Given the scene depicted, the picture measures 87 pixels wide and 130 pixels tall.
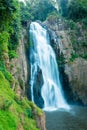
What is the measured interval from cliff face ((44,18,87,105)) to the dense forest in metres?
→ 0.15

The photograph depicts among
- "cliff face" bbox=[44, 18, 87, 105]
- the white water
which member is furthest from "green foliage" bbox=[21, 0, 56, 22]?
the white water

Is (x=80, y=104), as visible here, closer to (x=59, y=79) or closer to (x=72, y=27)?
(x=59, y=79)

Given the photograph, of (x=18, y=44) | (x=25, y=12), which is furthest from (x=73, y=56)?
(x=25, y=12)

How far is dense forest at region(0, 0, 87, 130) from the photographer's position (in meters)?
12.3

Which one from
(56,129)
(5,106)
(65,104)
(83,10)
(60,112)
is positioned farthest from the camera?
(83,10)

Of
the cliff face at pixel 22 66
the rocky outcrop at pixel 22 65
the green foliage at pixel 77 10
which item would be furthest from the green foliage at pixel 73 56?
the green foliage at pixel 77 10

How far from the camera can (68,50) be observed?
122 ft

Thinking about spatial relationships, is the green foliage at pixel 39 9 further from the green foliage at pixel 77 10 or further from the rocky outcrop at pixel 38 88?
the rocky outcrop at pixel 38 88

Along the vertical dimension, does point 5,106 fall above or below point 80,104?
above

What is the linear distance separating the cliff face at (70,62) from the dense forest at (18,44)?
5.8 inches

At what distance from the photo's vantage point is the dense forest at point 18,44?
12283 mm

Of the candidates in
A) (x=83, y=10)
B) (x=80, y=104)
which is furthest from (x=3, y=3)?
(x=83, y=10)

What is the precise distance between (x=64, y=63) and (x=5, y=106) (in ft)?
79.8

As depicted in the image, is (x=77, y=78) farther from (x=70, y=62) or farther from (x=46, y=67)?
(x=46, y=67)
